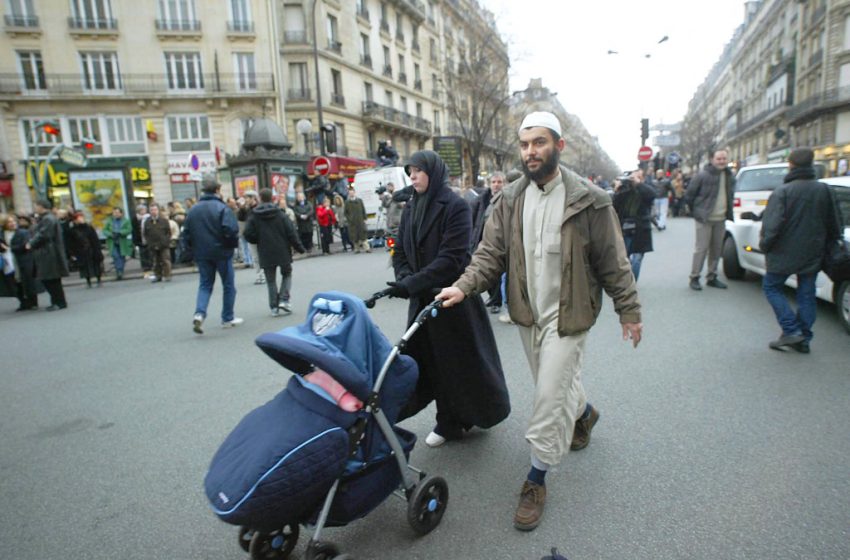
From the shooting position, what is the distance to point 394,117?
129ft

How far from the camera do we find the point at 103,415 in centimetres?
430

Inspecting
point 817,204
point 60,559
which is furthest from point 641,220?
point 60,559

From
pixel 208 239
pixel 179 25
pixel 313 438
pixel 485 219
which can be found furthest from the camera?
pixel 179 25

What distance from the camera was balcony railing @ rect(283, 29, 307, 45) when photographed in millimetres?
32312

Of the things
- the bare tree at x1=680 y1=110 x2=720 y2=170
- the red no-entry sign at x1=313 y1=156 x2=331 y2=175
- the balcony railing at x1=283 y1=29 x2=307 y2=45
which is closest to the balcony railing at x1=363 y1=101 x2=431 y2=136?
the balcony railing at x1=283 y1=29 x2=307 y2=45

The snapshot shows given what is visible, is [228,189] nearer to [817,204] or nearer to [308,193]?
[308,193]

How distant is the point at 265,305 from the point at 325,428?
23.1 feet

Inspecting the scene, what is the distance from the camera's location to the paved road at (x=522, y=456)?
2512mm

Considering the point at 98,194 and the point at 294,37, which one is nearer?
the point at 98,194

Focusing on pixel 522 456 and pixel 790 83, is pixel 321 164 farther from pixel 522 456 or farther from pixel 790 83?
pixel 790 83

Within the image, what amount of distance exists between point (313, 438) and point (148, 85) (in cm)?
3432

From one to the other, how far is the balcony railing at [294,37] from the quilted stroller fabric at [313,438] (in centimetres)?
3451

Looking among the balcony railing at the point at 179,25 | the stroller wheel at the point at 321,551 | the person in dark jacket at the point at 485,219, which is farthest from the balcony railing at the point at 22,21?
the stroller wheel at the point at 321,551

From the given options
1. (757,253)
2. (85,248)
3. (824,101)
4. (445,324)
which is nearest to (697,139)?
(824,101)
